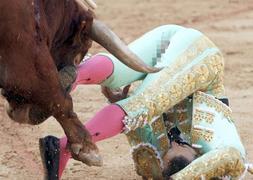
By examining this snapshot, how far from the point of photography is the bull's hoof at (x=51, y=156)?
10.6 feet

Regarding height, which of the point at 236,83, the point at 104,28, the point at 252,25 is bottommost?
the point at 252,25

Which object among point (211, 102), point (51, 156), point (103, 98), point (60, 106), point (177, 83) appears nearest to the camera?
point (60, 106)

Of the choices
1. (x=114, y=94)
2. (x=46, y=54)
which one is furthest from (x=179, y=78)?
(x=46, y=54)

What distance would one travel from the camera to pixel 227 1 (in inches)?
354

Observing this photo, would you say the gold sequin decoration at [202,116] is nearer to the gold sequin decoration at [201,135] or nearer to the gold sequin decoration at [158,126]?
the gold sequin decoration at [201,135]

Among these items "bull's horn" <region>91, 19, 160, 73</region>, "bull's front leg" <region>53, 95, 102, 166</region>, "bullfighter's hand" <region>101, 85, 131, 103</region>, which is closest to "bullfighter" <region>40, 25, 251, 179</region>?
"bullfighter's hand" <region>101, 85, 131, 103</region>

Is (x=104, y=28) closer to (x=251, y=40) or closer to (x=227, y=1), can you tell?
(x=251, y=40)

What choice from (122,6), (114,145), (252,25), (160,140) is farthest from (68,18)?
(122,6)

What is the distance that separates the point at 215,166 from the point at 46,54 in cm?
91

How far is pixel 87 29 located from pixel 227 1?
599 centimetres

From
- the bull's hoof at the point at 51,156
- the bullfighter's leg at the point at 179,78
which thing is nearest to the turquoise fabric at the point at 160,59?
the bullfighter's leg at the point at 179,78

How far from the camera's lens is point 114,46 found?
3107 mm

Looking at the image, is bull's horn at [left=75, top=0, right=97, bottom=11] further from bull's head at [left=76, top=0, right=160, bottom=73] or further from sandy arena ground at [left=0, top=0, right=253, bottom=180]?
sandy arena ground at [left=0, top=0, right=253, bottom=180]

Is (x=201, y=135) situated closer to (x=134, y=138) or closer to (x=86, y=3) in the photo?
(x=134, y=138)
